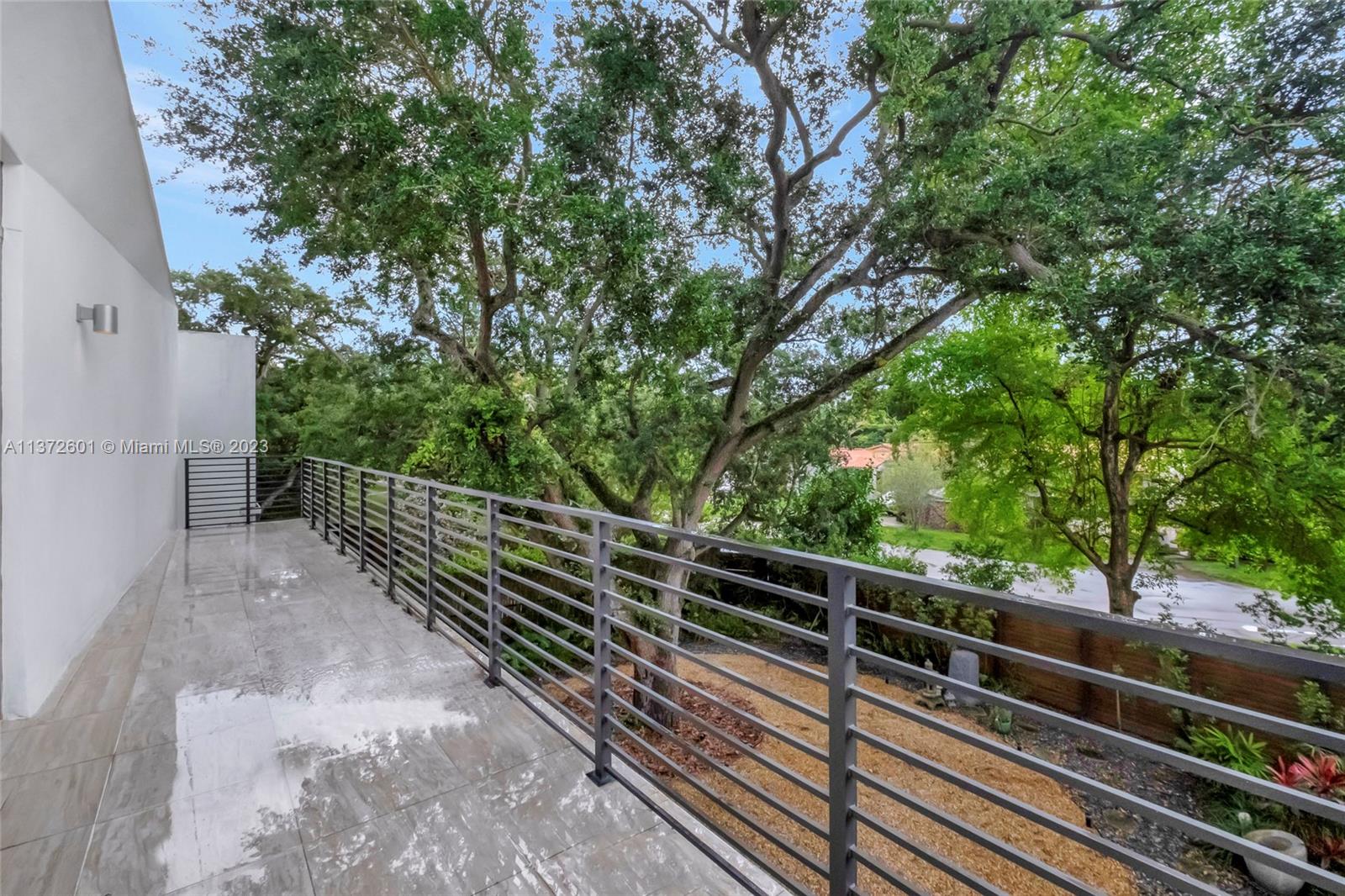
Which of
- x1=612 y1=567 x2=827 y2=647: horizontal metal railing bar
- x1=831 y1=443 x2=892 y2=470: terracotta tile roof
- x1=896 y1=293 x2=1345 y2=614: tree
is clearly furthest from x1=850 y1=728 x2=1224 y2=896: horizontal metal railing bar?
x1=831 y1=443 x2=892 y2=470: terracotta tile roof

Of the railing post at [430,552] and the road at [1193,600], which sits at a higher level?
the railing post at [430,552]

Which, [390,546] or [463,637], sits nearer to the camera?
[463,637]

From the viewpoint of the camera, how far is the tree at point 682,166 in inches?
186

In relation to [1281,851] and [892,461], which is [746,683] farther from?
[892,461]

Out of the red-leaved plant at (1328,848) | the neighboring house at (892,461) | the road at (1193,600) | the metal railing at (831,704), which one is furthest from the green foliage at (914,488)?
the red-leaved plant at (1328,848)

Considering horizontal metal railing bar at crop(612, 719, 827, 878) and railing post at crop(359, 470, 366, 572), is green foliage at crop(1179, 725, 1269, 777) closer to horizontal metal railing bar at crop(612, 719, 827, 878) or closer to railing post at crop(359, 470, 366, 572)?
horizontal metal railing bar at crop(612, 719, 827, 878)

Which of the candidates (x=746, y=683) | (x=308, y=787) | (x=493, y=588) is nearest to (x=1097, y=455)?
(x=746, y=683)

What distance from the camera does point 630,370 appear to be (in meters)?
7.27

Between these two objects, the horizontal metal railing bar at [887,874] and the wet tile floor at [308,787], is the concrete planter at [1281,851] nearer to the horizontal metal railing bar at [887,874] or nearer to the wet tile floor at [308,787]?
the horizontal metal railing bar at [887,874]

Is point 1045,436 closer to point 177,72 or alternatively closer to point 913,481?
point 913,481

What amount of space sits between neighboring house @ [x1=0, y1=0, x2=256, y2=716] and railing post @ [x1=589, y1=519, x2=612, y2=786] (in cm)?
271

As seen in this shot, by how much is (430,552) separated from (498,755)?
168 centimetres

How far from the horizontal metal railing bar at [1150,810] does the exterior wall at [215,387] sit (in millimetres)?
11724

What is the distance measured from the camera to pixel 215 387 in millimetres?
10281
